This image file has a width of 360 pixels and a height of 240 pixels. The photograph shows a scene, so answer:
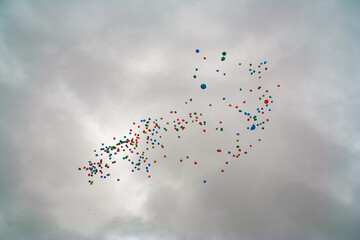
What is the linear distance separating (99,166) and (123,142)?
326 cm

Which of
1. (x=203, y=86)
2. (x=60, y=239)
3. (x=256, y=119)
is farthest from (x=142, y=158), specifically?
(x=60, y=239)

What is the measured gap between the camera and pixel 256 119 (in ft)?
66.2

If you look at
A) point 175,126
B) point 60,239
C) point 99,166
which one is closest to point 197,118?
point 175,126

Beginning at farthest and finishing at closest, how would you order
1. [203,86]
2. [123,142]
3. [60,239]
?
[60,239] < [123,142] < [203,86]

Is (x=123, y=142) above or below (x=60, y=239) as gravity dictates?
below

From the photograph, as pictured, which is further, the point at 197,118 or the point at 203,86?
the point at 197,118

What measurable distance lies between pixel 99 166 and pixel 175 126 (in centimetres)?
789

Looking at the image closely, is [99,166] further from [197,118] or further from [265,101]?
[265,101]

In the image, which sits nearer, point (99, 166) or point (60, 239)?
point (99, 166)

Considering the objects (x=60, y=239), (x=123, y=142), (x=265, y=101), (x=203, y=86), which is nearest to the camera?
(x=203, y=86)

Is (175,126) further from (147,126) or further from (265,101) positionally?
(265,101)

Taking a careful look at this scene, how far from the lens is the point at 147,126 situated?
838 inches

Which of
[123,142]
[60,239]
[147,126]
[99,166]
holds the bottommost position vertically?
[99,166]

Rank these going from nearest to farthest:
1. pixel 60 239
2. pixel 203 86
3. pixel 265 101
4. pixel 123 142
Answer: pixel 203 86
pixel 265 101
pixel 123 142
pixel 60 239
